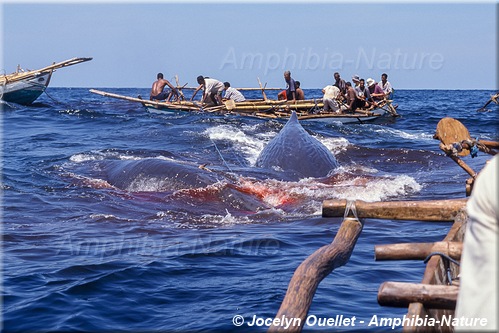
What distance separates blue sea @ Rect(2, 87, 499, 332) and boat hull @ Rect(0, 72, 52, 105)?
15762 millimetres

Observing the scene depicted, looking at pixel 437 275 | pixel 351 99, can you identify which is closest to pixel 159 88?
pixel 351 99

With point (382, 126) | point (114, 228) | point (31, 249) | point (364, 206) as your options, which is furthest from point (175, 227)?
point (382, 126)

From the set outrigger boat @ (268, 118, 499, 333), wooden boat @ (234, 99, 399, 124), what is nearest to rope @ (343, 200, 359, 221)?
outrigger boat @ (268, 118, 499, 333)

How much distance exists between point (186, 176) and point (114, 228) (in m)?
2.51

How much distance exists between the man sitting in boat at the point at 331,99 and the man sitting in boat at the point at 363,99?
80cm

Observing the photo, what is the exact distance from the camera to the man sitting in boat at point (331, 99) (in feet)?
81.6

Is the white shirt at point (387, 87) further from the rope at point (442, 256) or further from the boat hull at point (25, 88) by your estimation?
the rope at point (442, 256)

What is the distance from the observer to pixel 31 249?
758 cm

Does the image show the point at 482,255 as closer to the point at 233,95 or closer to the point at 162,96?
the point at 233,95

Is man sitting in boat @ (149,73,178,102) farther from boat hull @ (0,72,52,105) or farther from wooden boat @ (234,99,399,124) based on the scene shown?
boat hull @ (0,72,52,105)

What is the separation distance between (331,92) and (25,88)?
14.3m

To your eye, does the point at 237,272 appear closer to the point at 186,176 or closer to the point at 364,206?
the point at 364,206

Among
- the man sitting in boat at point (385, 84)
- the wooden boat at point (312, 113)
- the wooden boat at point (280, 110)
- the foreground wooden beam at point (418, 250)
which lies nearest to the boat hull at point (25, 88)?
the wooden boat at point (280, 110)

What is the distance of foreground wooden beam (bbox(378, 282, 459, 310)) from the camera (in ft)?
12.1
